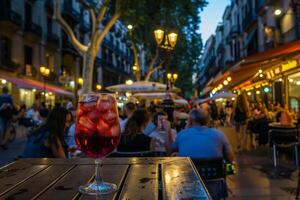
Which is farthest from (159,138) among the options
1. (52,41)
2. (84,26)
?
(84,26)

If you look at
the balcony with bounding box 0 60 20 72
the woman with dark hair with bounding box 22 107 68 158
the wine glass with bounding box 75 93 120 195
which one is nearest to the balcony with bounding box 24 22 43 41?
the balcony with bounding box 0 60 20 72

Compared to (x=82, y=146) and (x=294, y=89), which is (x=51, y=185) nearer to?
(x=82, y=146)

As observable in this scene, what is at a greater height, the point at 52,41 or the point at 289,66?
the point at 52,41

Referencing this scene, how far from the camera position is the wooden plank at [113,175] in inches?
66.0

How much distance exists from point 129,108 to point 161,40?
7.75 meters

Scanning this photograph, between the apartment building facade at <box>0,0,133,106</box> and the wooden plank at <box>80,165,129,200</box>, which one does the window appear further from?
the wooden plank at <box>80,165,129,200</box>

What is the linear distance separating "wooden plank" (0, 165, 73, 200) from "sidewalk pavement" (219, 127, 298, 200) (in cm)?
406

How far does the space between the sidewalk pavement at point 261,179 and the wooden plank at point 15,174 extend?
404 cm

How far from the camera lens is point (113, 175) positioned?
2189 mm

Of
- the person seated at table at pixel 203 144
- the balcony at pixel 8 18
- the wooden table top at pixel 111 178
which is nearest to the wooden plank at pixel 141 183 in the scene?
the wooden table top at pixel 111 178

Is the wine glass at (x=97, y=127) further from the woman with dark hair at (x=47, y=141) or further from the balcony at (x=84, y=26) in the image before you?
the balcony at (x=84, y=26)

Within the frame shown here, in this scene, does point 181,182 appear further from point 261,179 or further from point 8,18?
point 8,18

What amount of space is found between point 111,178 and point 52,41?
2984 centimetres

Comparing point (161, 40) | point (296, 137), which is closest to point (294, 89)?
point (161, 40)
